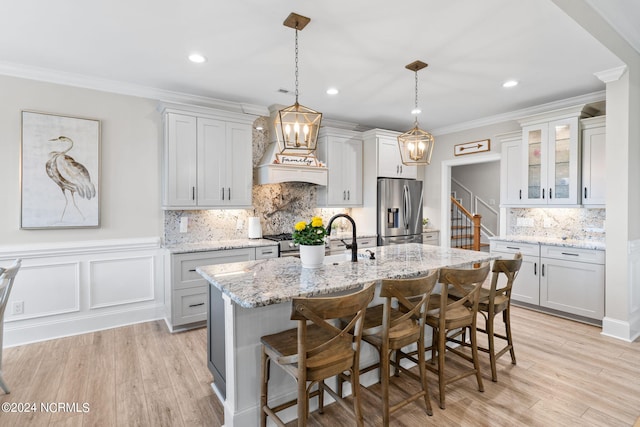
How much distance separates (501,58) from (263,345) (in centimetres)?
321

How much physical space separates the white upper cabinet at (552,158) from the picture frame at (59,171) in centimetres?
535

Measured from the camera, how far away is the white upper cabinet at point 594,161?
378cm

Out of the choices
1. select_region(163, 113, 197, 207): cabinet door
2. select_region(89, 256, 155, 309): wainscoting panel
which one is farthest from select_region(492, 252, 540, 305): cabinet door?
select_region(89, 256, 155, 309): wainscoting panel

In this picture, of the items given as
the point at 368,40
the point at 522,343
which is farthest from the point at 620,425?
the point at 368,40

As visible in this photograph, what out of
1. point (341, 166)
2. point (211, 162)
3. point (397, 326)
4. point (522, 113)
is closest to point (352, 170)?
point (341, 166)

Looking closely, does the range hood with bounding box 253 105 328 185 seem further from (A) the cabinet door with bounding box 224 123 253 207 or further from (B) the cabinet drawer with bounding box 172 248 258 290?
(B) the cabinet drawer with bounding box 172 248 258 290

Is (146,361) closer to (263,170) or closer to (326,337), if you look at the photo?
(326,337)

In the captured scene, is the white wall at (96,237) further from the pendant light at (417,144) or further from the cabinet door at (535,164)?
the cabinet door at (535,164)

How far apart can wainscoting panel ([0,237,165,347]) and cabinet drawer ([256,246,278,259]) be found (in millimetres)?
1176

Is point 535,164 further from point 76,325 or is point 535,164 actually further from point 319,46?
point 76,325

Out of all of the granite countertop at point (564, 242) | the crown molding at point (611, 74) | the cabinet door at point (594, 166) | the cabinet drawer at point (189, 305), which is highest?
the crown molding at point (611, 74)

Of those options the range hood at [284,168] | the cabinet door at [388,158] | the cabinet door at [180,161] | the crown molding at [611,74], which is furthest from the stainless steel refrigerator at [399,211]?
the cabinet door at [180,161]

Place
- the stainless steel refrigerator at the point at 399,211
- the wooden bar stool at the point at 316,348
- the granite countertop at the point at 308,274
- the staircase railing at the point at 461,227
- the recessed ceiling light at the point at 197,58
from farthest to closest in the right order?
1. the staircase railing at the point at 461,227
2. the stainless steel refrigerator at the point at 399,211
3. the recessed ceiling light at the point at 197,58
4. the granite countertop at the point at 308,274
5. the wooden bar stool at the point at 316,348

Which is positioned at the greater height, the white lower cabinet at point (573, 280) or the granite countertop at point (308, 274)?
the granite countertop at point (308, 274)
